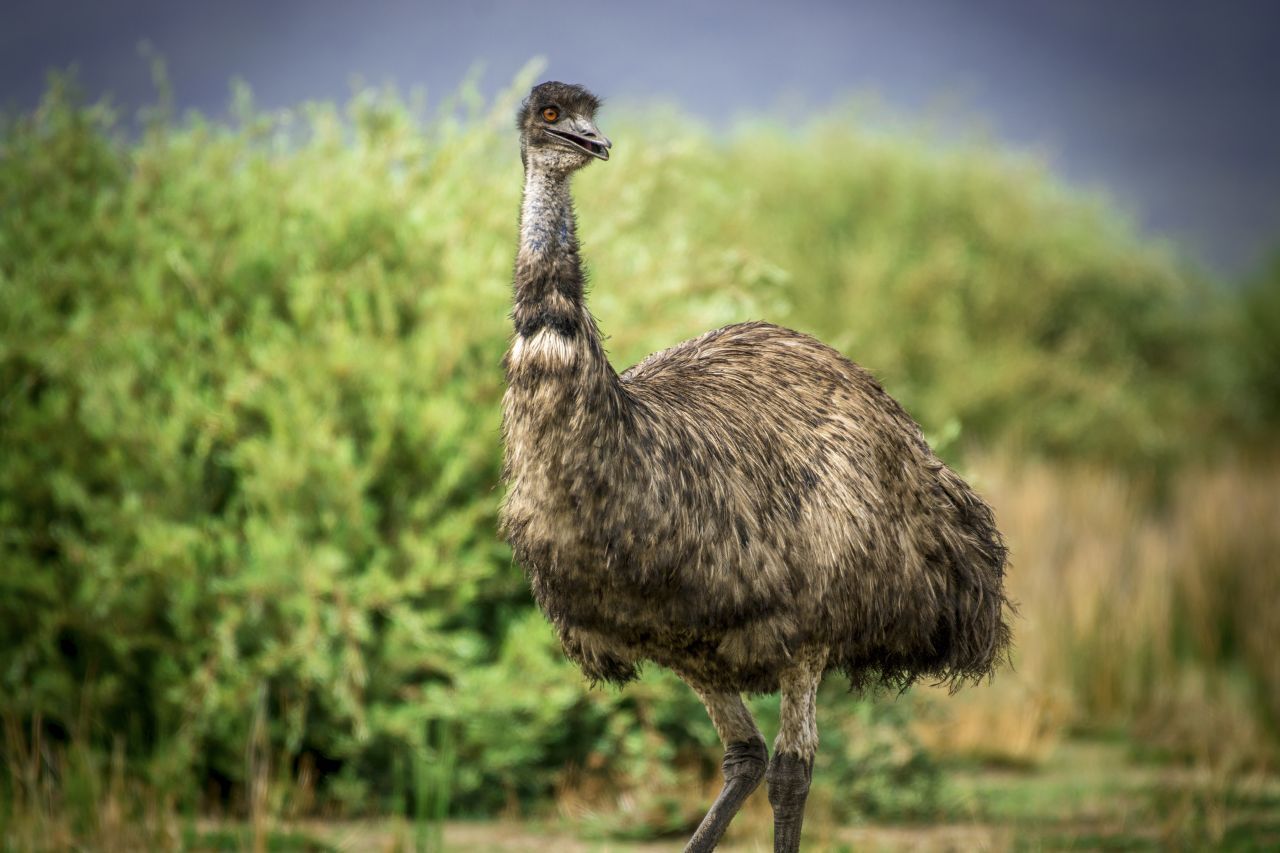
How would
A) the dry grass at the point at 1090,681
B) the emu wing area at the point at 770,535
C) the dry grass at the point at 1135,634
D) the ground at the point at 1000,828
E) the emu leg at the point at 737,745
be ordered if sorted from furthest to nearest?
the dry grass at the point at 1135,634
the dry grass at the point at 1090,681
the ground at the point at 1000,828
the emu leg at the point at 737,745
the emu wing area at the point at 770,535

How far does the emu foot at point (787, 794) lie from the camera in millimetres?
4402

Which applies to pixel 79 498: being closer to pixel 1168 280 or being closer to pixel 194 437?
pixel 194 437

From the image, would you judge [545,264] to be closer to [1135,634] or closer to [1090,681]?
[1090,681]

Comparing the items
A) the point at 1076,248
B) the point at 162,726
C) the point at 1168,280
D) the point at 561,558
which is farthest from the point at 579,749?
the point at 1168,280

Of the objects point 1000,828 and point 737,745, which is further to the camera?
point 1000,828

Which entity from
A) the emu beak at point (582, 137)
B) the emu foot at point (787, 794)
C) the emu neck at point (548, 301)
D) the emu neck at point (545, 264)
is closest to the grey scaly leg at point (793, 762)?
the emu foot at point (787, 794)

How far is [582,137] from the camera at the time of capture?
388 centimetres

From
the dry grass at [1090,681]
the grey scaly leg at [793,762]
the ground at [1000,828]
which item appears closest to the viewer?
the grey scaly leg at [793,762]

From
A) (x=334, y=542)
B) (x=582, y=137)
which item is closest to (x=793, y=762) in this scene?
(x=582, y=137)

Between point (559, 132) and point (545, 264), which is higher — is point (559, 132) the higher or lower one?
the higher one

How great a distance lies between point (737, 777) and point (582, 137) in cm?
187

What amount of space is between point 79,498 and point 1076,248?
12.3 meters

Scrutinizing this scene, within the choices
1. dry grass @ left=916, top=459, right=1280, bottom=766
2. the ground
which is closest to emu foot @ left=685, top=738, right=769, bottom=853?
the ground

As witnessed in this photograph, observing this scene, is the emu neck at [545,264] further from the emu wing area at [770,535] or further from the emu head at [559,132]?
the emu wing area at [770,535]
